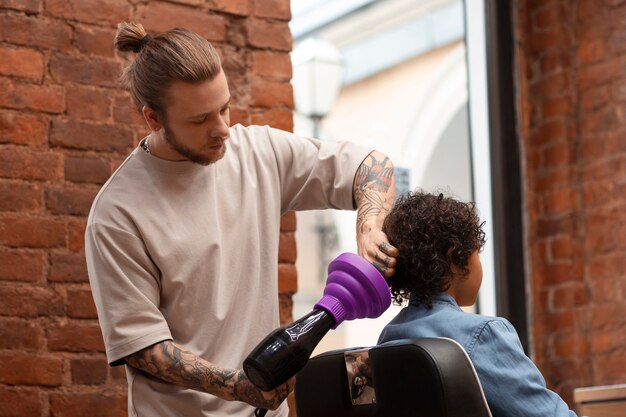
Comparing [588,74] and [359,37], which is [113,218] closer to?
[359,37]

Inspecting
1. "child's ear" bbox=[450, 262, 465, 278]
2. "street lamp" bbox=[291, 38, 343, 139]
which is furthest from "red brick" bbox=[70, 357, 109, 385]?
"street lamp" bbox=[291, 38, 343, 139]

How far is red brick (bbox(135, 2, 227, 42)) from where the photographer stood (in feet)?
8.93

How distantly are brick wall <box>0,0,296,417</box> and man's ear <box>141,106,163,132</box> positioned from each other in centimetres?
60

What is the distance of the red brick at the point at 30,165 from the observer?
2.49 meters

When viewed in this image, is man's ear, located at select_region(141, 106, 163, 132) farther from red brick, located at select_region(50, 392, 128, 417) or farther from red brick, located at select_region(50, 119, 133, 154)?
red brick, located at select_region(50, 392, 128, 417)

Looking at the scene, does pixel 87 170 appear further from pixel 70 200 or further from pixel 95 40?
pixel 95 40

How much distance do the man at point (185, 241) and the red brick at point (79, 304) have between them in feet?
1.69

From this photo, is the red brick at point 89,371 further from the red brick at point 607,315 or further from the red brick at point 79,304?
the red brick at point 607,315

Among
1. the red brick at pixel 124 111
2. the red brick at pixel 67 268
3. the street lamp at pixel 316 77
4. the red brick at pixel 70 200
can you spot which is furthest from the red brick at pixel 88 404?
the street lamp at pixel 316 77

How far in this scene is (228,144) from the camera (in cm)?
218

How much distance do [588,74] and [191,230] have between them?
90.2 inches

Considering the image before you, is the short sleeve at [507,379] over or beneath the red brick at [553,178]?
beneath

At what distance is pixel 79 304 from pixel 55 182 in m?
0.30

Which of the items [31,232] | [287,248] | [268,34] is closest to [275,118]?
[268,34]
